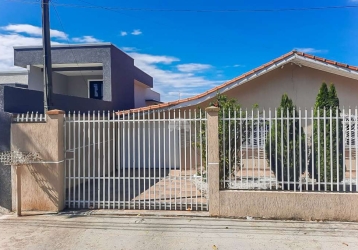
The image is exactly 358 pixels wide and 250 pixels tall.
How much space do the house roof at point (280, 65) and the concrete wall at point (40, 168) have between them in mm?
4787

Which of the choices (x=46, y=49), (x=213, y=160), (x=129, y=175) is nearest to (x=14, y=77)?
(x=46, y=49)

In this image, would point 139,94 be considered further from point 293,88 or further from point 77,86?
point 293,88

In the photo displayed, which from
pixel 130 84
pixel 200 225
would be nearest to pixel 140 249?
pixel 200 225

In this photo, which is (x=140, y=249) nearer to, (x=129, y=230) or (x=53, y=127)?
(x=129, y=230)

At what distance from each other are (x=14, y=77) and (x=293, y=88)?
47.7 feet

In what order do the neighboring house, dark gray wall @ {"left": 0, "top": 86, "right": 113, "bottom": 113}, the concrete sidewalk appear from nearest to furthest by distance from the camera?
the concrete sidewalk, dark gray wall @ {"left": 0, "top": 86, "right": 113, "bottom": 113}, the neighboring house

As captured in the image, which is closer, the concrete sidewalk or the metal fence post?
the concrete sidewalk

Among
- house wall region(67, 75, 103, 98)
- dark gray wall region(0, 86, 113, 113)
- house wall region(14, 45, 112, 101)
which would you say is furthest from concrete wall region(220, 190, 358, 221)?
house wall region(67, 75, 103, 98)

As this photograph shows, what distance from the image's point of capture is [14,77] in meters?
16.5

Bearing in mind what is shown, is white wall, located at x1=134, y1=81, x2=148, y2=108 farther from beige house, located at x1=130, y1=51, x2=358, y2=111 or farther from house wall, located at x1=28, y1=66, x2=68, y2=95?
beige house, located at x1=130, y1=51, x2=358, y2=111

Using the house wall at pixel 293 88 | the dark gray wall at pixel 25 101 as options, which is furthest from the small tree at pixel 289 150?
the dark gray wall at pixel 25 101

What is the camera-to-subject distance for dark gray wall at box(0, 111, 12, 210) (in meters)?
6.89

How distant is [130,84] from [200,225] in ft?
45.3

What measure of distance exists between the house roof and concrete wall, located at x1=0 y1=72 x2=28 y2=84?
8942mm
